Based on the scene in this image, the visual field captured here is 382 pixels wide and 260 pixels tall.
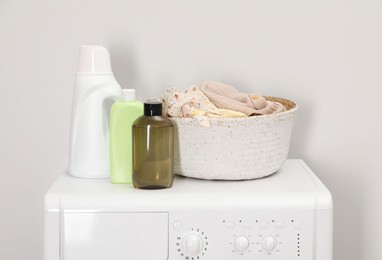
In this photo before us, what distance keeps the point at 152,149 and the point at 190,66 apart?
465 millimetres

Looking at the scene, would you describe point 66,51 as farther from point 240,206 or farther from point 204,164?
point 240,206

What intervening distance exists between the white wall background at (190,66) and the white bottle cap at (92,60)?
29 centimetres

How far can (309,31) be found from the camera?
1819mm

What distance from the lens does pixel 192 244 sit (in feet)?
4.46

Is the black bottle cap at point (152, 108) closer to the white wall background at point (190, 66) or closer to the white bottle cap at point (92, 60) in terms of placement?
the white bottle cap at point (92, 60)

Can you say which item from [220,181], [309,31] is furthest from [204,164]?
[309,31]

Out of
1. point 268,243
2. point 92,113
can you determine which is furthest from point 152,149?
point 268,243

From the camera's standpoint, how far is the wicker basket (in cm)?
144

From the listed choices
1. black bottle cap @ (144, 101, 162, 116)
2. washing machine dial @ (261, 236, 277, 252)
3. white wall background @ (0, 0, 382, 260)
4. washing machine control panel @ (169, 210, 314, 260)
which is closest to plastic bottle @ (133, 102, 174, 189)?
black bottle cap @ (144, 101, 162, 116)

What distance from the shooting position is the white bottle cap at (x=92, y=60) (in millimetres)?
1519

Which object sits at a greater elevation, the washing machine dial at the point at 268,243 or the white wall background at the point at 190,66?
the white wall background at the point at 190,66

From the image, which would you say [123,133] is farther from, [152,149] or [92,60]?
[92,60]

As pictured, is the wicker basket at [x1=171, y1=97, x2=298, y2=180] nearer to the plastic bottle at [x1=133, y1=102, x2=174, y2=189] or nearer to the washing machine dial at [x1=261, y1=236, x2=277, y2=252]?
the plastic bottle at [x1=133, y1=102, x2=174, y2=189]

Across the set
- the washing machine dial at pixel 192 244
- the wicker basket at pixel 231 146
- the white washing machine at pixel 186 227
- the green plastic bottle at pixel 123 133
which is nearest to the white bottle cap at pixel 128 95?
the green plastic bottle at pixel 123 133
